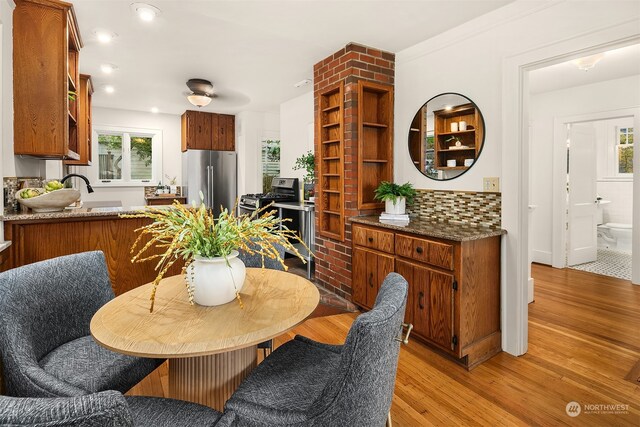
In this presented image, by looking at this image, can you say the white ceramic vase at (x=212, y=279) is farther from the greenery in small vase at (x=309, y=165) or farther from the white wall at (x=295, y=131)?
the white wall at (x=295, y=131)

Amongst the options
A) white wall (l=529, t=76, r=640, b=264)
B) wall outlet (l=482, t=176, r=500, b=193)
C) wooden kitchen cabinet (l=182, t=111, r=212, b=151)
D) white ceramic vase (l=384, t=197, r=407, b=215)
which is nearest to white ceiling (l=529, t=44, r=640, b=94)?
white wall (l=529, t=76, r=640, b=264)

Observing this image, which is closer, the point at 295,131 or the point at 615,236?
the point at 295,131

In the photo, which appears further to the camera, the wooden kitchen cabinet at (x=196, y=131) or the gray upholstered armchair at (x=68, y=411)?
the wooden kitchen cabinet at (x=196, y=131)

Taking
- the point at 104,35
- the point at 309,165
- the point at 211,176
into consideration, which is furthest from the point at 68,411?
the point at 211,176

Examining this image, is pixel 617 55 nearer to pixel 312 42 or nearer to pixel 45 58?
pixel 312 42

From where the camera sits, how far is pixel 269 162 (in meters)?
6.66

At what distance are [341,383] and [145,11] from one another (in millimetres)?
3015

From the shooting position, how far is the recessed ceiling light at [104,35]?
10.2 feet

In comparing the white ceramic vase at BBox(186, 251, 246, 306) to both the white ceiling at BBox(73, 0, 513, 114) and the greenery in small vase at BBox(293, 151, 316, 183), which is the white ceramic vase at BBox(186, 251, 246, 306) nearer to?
the white ceiling at BBox(73, 0, 513, 114)

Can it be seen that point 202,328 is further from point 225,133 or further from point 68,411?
point 225,133

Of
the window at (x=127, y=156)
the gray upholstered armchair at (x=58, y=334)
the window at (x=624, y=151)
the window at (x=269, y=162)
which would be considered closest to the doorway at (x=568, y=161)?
the window at (x=624, y=151)

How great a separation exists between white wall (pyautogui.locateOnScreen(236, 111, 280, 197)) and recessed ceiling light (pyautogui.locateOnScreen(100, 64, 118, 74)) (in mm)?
2465

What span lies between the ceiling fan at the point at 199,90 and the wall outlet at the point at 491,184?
362 centimetres

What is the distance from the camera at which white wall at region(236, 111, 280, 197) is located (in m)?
6.40
